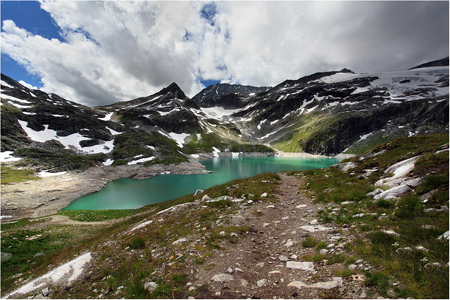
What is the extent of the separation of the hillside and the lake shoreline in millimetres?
35880

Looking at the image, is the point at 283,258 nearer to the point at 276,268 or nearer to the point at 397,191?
the point at 276,268

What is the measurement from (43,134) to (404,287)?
5629 inches

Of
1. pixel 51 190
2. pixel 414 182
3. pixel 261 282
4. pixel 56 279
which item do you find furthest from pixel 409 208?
pixel 51 190

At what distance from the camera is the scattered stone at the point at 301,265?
5.52m

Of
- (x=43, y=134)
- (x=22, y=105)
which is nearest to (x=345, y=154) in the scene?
(x=43, y=134)

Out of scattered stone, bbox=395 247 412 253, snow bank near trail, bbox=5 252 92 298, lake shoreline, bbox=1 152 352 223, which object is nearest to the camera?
scattered stone, bbox=395 247 412 253

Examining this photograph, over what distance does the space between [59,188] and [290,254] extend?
69353 millimetres

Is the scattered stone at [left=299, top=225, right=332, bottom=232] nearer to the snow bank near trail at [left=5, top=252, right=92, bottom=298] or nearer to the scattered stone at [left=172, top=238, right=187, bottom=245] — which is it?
the scattered stone at [left=172, top=238, right=187, bottom=245]

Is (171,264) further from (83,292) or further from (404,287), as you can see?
(404,287)

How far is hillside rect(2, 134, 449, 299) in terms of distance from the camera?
14.7 feet

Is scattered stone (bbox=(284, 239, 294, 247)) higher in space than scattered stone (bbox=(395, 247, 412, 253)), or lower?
lower

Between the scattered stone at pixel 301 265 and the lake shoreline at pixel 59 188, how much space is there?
4775 cm

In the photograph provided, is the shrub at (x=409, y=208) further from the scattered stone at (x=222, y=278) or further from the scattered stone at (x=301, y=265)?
the scattered stone at (x=222, y=278)

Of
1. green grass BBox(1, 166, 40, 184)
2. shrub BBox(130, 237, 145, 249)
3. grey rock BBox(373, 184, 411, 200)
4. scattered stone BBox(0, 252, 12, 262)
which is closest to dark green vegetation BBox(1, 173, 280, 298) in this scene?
shrub BBox(130, 237, 145, 249)
